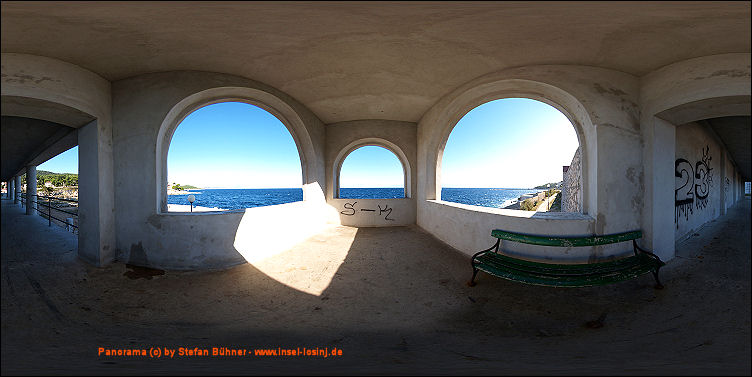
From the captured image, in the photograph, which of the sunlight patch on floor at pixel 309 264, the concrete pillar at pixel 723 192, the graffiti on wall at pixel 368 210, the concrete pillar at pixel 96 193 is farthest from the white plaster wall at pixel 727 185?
the concrete pillar at pixel 96 193

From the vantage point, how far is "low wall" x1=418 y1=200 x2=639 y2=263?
5461 millimetres

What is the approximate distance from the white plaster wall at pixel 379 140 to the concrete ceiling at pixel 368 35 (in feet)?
12.3

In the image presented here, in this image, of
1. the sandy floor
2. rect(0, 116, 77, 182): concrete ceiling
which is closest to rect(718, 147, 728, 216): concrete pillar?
the sandy floor

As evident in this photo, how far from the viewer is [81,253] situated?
18.9 feet

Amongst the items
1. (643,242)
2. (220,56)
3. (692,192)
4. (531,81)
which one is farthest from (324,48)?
(692,192)

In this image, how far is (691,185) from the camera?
7035mm

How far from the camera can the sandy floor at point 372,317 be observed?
3.18 meters

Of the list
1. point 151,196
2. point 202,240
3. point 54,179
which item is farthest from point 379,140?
point 54,179

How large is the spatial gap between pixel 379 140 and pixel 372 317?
22.8 ft

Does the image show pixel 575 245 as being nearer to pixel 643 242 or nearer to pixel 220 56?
Result: pixel 643 242

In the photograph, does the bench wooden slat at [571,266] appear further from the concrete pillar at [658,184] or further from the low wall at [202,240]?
the low wall at [202,240]

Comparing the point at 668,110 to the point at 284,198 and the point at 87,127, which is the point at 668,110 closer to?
the point at 87,127

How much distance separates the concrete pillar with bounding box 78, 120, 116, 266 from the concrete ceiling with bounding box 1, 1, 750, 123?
1110mm

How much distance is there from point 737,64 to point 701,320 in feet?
10.0
